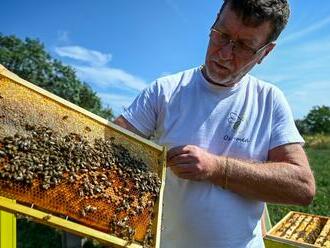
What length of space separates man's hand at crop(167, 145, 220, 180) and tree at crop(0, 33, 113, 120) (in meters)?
13.5

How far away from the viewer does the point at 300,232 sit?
573 cm

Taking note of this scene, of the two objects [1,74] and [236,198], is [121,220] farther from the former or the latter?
[1,74]

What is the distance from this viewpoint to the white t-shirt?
10.1ft

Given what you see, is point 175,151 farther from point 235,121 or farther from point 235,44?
point 235,44

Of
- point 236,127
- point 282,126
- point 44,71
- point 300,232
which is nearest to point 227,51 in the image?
point 236,127

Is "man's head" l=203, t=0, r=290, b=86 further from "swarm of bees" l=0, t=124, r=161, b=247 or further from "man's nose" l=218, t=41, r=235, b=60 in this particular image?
"swarm of bees" l=0, t=124, r=161, b=247

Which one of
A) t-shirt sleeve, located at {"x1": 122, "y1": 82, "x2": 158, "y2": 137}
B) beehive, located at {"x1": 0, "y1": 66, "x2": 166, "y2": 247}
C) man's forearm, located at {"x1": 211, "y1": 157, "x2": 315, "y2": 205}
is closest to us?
beehive, located at {"x1": 0, "y1": 66, "x2": 166, "y2": 247}

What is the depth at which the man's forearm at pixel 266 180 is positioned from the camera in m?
2.99

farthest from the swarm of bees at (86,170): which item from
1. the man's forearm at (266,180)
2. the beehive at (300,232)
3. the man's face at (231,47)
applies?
the beehive at (300,232)

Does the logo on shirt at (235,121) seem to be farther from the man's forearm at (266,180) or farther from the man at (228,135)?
the man's forearm at (266,180)

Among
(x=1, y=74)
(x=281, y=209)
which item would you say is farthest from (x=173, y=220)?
(x=281, y=209)

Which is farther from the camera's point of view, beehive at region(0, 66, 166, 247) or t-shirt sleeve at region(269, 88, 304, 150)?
t-shirt sleeve at region(269, 88, 304, 150)

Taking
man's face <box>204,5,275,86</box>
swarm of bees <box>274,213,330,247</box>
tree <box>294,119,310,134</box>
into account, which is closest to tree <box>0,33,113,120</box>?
swarm of bees <box>274,213,330,247</box>

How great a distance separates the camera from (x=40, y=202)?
2490 mm
